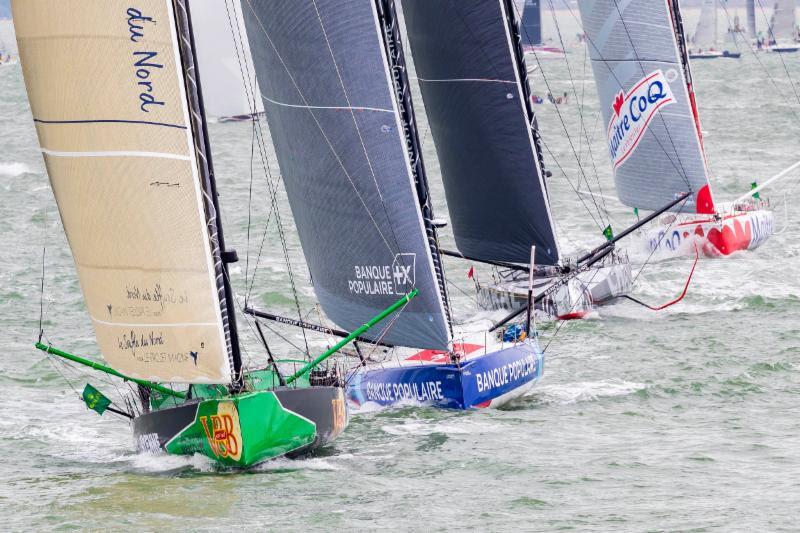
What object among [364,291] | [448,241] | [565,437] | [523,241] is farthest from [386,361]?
[448,241]

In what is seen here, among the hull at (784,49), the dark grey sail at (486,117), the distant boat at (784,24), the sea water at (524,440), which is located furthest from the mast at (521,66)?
the distant boat at (784,24)

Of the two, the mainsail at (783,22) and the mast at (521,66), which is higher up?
the mainsail at (783,22)

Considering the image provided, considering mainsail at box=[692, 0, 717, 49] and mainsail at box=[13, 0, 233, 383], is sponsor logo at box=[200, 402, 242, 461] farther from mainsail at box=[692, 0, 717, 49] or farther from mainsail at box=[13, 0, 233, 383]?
mainsail at box=[692, 0, 717, 49]

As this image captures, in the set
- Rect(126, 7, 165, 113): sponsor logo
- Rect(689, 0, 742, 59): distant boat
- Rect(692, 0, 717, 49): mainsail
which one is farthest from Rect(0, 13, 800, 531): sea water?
Rect(692, 0, 717, 49): mainsail

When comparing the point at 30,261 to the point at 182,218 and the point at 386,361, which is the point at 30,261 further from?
the point at 182,218

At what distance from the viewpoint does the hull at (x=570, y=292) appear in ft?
76.6

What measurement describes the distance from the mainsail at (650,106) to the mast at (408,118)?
10452 millimetres

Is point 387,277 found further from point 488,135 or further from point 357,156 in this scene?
point 488,135

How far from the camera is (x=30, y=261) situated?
100 ft

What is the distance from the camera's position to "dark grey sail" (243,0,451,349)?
17156mm

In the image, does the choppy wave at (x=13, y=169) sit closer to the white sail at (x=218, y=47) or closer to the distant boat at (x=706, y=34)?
the white sail at (x=218, y=47)

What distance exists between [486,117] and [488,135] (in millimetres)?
265

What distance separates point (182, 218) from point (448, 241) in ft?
60.0

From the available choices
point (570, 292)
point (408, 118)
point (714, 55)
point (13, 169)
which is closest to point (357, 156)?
point (408, 118)
